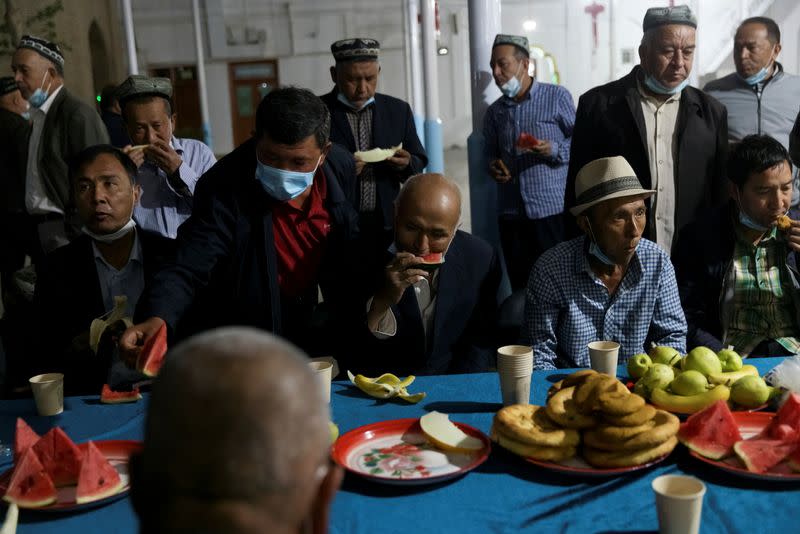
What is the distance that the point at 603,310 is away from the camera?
2959 millimetres

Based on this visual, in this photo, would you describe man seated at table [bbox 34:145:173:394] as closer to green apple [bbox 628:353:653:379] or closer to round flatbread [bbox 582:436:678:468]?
green apple [bbox 628:353:653:379]

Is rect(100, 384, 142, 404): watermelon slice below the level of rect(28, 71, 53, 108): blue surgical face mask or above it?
below

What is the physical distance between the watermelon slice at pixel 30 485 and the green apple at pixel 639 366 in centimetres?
162

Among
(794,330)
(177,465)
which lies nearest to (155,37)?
(794,330)

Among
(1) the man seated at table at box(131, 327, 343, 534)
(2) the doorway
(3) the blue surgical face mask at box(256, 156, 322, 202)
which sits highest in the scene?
(2) the doorway

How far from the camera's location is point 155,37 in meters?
15.1

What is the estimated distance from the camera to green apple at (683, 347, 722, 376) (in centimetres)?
209

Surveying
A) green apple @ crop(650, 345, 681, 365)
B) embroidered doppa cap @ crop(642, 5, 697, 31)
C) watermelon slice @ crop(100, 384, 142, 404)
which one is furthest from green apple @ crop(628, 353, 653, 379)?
embroidered doppa cap @ crop(642, 5, 697, 31)

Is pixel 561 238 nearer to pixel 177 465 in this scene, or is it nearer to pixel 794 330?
pixel 794 330

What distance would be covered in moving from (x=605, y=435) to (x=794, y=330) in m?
1.94

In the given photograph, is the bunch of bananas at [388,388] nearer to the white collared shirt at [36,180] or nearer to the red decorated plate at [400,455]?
the red decorated plate at [400,455]

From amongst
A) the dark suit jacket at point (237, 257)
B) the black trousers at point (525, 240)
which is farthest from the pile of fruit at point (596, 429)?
the black trousers at point (525, 240)

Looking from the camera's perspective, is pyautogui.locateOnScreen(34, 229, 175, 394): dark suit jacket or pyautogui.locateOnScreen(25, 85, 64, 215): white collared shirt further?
pyautogui.locateOnScreen(25, 85, 64, 215): white collared shirt

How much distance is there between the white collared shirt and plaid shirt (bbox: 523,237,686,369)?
3.55m
